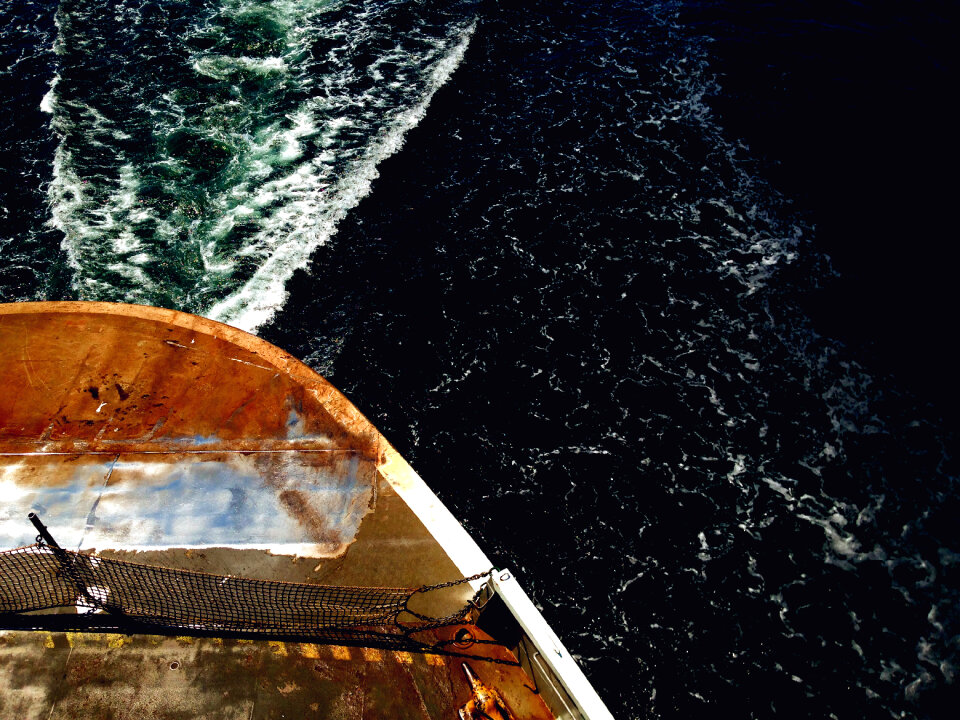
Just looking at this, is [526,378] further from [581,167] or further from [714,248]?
[581,167]

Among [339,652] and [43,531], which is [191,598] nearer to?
[43,531]

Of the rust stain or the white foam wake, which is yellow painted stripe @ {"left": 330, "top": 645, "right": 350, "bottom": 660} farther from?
the white foam wake

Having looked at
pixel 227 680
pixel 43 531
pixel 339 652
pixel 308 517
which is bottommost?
pixel 227 680

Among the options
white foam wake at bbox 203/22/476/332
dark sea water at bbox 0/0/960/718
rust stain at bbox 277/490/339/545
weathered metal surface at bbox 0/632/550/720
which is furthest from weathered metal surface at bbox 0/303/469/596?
white foam wake at bbox 203/22/476/332

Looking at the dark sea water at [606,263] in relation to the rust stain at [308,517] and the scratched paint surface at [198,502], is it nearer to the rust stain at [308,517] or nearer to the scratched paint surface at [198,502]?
the scratched paint surface at [198,502]

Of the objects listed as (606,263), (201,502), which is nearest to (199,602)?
(201,502)

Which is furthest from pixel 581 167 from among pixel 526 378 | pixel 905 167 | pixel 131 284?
pixel 131 284

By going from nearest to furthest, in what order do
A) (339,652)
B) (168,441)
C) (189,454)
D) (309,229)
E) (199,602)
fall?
1. (339,652)
2. (199,602)
3. (189,454)
4. (168,441)
5. (309,229)

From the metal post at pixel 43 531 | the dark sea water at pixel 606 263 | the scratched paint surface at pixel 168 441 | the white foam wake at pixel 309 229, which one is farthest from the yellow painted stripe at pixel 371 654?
the white foam wake at pixel 309 229
